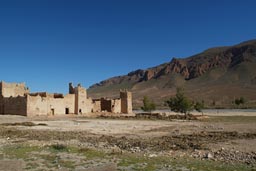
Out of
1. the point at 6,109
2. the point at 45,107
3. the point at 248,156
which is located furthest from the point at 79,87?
the point at 248,156

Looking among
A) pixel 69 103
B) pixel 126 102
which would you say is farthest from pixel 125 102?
pixel 69 103

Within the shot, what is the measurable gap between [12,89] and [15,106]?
21.8 ft

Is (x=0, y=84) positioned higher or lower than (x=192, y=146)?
higher

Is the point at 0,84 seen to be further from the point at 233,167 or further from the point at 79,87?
the point at 233,167

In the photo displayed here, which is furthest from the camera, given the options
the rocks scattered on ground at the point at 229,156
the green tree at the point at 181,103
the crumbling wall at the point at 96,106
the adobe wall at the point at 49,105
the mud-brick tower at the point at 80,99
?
the green tree at the point at 181,103

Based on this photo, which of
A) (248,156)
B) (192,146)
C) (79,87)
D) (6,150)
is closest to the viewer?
(248,156)

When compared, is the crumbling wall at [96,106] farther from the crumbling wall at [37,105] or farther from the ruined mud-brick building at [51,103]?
the crumbling wall at [37,105]

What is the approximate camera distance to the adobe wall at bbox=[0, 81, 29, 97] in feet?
169

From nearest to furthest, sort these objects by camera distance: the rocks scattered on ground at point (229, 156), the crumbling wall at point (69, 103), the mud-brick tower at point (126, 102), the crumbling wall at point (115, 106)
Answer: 1. the rocks scattered on ground at point (229, 156)
2. the crumbling wall at point (69, 103)
3. the crumbling wall at point (115, 106)
4. the mud-brick tower at point (126, 102)

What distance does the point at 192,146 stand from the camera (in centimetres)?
1909

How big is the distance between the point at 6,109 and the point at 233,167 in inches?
1645

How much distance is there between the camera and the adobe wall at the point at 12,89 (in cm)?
5147

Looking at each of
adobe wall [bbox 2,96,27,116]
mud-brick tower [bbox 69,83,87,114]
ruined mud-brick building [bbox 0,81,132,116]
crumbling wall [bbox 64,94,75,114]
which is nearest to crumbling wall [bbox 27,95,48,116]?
ruined mud-brick building [bbox 0,81,132,116]

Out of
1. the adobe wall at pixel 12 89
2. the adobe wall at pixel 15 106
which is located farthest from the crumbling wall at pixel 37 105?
the adobe wall at pixel 12 89
